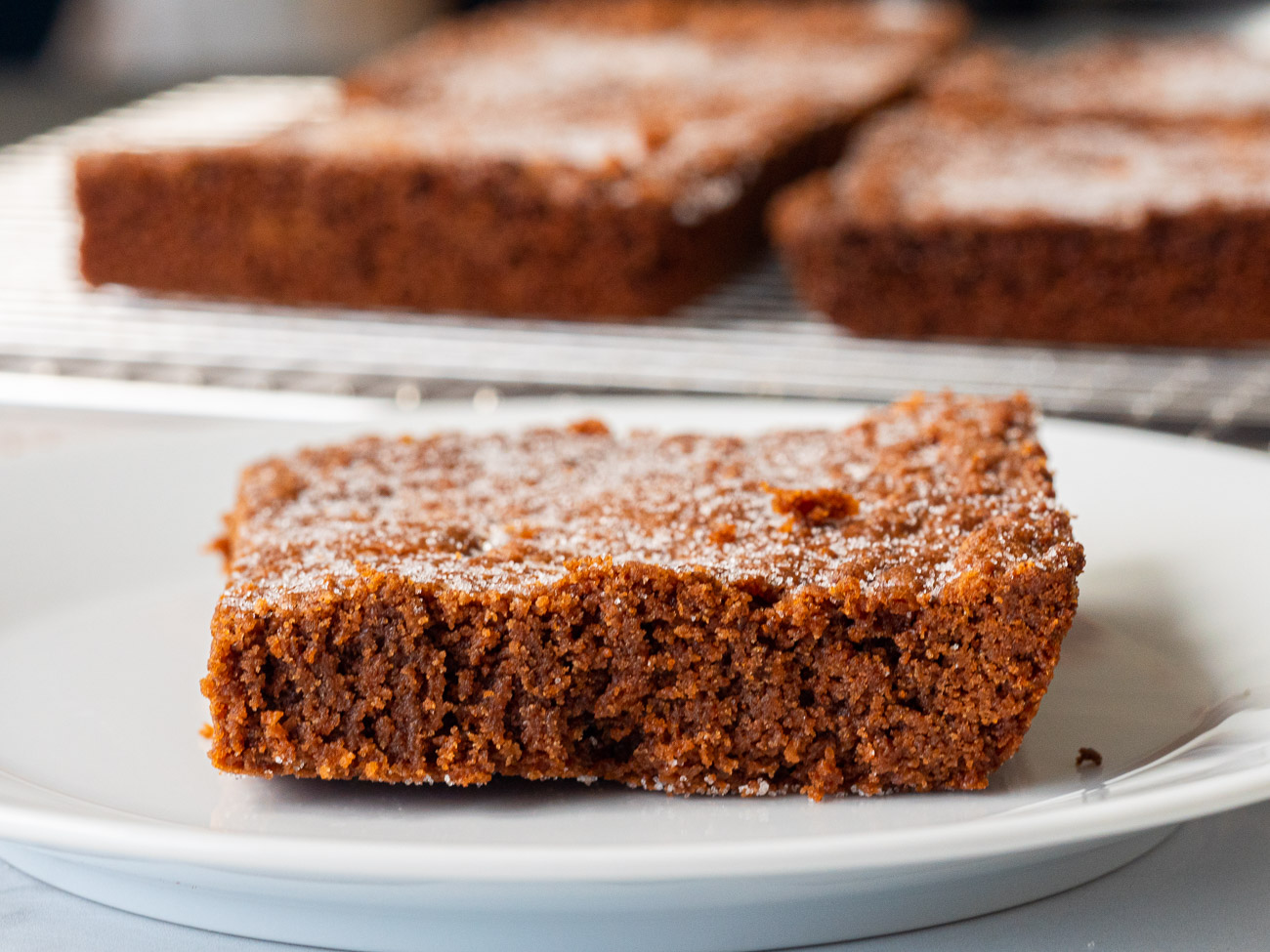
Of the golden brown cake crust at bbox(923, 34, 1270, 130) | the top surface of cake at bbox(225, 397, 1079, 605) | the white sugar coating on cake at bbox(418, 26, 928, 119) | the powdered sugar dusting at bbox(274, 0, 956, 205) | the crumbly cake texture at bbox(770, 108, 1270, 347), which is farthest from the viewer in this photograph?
the white sugar coating on cake at bbox(418, 26, 928, 119)

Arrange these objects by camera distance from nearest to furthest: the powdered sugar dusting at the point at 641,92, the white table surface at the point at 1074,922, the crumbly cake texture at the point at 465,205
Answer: the white table surface at the point at 1074,922, the crumbly cake texture at the point at 465,205, the powdered sugar dusting at the point at 641,92

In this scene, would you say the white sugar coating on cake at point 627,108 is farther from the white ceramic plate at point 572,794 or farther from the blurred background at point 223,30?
the blurred background at point 223,30

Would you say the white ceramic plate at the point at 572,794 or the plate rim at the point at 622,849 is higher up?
the plate rim at the point at 622,849

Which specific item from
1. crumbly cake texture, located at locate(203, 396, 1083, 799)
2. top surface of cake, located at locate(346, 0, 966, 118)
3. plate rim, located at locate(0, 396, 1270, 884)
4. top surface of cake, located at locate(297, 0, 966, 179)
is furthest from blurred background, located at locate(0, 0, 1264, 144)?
plate rim, located at locate(0, 396, 1270, 884)

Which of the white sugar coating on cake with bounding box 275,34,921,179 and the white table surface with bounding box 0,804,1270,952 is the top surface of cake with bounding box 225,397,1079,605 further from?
the white sugar coating on cake with bounding box 275,34,921,179

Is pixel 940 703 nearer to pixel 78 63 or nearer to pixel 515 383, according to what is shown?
pixel 515 383

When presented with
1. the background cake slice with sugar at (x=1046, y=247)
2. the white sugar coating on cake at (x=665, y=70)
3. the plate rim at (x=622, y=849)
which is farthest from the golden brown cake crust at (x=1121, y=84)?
the plate rim at (x=622, y=849)

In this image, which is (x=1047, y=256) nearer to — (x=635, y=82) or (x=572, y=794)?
(x=635, y=82)

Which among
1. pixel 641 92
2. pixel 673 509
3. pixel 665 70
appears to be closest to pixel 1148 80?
pixel 665 70
